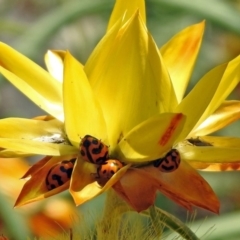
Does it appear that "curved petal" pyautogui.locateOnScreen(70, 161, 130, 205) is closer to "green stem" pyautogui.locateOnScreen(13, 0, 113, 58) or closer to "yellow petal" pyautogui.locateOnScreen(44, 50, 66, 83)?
"yellow petal" pyautogui.locateOnScreen(44, 50, 66, 83)

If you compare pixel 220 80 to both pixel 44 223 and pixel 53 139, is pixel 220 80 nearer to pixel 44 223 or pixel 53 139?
pixel 53 139

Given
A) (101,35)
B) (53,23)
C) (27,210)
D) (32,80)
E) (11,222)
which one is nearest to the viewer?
(32,80)

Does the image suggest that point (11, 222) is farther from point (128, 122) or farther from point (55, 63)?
point (128, 122)

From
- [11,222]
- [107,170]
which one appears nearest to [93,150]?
[107,170]

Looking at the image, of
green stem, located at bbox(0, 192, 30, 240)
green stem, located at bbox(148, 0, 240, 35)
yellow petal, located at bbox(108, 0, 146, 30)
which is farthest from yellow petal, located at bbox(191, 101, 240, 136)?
green stem, located at bbox(148, 0, 240, 35)

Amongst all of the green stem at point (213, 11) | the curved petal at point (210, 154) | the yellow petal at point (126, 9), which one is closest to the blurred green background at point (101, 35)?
the green stem at point (213, 11)

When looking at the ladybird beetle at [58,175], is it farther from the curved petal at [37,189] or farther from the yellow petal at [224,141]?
the yellow petal at [224,141]
